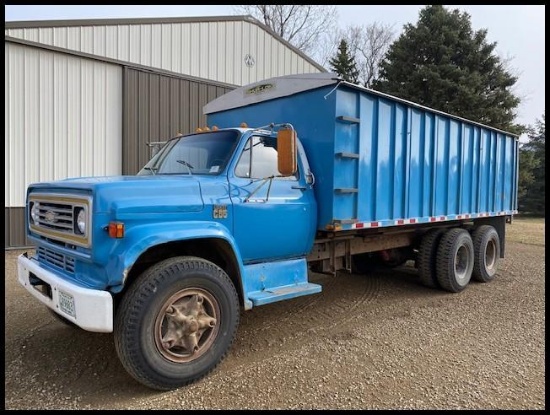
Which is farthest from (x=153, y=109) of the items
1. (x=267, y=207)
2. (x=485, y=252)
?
(x=485, y=252)

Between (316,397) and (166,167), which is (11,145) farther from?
(316,397)

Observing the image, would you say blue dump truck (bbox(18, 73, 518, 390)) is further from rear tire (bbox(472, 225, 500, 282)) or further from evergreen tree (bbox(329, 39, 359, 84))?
evergreen tree (bbox(329, 39, 359, 84))

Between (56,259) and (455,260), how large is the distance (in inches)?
218

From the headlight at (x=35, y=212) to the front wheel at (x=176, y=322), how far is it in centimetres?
150

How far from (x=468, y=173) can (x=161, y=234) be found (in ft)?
18.4

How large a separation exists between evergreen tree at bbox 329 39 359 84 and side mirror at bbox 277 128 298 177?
28.3 m

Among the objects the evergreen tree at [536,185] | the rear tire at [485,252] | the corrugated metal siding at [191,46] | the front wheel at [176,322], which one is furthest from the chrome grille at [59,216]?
the evergreen tree at [536,185]

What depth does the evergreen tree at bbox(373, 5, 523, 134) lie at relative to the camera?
21844 millimetres

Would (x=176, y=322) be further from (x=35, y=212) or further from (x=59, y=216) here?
(x=35, y=212)

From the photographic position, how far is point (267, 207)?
4.26m

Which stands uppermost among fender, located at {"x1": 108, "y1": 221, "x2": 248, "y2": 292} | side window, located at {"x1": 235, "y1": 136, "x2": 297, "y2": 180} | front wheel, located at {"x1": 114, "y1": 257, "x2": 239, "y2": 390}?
side window, located at {"x1": 235, "y1": 136, "x2": 297, "y2": 180}

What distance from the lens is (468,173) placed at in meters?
7.05

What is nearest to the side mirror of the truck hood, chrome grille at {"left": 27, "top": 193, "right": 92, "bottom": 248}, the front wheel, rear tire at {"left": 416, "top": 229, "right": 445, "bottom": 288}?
the truck hood

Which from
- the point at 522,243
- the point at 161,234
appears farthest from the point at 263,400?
the point at 522,243
